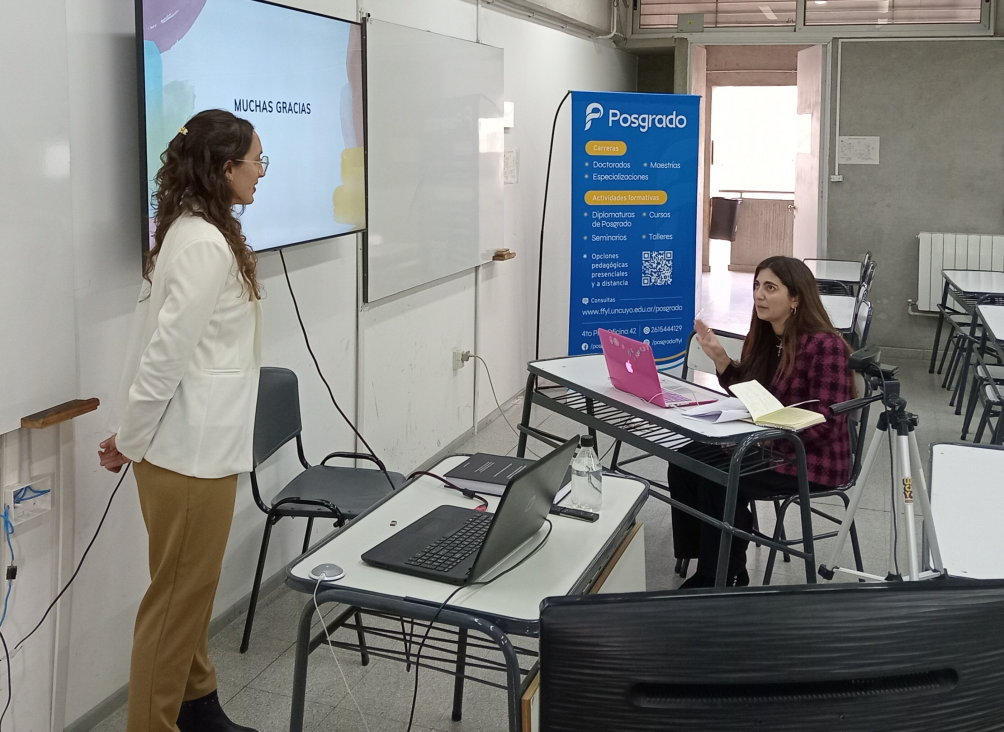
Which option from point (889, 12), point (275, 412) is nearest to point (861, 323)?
point (275, 412)

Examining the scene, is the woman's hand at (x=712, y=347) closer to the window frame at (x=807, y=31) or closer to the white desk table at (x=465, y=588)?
the white desk table at (x=465, y=588)

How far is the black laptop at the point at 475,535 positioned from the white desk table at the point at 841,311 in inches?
119

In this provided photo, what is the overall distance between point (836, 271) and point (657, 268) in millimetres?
1333

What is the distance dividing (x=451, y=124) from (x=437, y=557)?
3.16 metres

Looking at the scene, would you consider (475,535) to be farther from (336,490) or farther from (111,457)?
(336,490)

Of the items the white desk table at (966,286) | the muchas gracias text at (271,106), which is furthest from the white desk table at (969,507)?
the white desk table at (966,286)

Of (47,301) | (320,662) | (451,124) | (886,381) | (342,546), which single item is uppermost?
(451,124)

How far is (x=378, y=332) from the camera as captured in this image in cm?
422

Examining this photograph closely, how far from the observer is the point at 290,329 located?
11.4 feet

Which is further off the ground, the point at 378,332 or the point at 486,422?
the point at 378,332

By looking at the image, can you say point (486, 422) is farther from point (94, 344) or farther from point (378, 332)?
point (94, 344)

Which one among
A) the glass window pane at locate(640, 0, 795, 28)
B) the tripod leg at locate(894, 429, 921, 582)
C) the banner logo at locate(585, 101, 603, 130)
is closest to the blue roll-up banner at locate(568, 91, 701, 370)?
the banner logo at locate(585, 101, 603, 130)

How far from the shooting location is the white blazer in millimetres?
2160

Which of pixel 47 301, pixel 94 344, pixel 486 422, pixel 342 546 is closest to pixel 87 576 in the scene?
pixel 94 344
